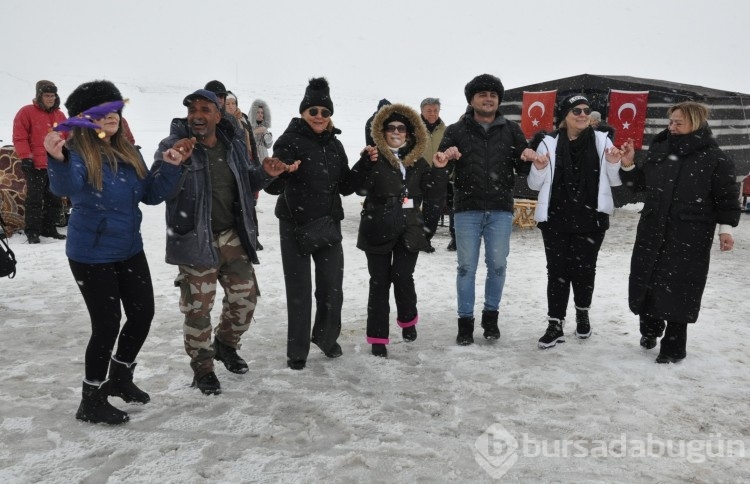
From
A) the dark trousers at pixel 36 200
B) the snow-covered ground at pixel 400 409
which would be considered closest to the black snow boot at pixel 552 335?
the snow-covered ground at pixel 400 409

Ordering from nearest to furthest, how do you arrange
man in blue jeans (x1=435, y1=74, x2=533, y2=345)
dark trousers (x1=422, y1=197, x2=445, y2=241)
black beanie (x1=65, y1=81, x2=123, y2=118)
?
black beanie (x1=65, y1=81, x2=123, y2=118)
man in blue jeans (x1=435, y1=74, x2=533, y2=345)
dark trousers (x1=422, y1=197, x2=445, y2=241)

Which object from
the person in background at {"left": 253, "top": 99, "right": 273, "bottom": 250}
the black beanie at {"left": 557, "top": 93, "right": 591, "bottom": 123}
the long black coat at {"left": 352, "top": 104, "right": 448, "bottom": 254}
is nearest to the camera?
the long black coat at {"left": 352, "top": 104, "right": 448, "bottom": 254}

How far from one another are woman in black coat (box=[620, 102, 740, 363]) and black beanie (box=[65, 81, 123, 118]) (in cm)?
381

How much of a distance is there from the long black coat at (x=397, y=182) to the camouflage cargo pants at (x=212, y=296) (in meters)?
1.05

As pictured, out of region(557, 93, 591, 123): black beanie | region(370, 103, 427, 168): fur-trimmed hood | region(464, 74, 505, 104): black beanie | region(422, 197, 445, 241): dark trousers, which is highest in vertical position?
region(464, 74, 505, 104): black beanie

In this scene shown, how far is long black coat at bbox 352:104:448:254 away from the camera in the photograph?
15.5 feet

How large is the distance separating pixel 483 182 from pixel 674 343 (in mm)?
1996

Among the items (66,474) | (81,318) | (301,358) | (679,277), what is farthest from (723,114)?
(66,474)

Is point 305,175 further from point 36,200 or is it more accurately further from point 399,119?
point 36,200

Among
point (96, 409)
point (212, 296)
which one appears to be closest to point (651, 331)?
point (212, 296)

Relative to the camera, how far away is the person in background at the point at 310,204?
14.4ft

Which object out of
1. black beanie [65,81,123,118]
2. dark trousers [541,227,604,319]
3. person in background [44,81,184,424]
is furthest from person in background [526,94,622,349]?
black beanie [65,81,123,118]

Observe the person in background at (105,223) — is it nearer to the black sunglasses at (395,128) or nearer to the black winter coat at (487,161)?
the black sunglasses at (395,128)

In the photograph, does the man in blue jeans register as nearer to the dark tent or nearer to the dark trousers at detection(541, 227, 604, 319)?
the dark trousers at detection(541, 227, 604, 319)
